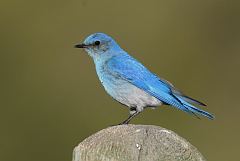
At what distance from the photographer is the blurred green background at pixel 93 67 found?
9008 millimetres

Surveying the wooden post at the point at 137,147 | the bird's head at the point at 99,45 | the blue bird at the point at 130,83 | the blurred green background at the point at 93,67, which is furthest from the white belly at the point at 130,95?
the wooden post at the point at 137,147

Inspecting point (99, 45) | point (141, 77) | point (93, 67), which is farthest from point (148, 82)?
point (93, 67)

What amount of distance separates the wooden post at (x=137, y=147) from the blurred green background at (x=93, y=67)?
14.6 ft

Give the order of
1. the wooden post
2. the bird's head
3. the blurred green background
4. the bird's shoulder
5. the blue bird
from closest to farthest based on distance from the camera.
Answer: the wooden post, the blue bird, the bird's shoulder, the bird's head, the blurred green background

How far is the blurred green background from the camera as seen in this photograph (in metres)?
9.01

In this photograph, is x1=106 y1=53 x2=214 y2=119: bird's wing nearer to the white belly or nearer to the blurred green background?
the white belly

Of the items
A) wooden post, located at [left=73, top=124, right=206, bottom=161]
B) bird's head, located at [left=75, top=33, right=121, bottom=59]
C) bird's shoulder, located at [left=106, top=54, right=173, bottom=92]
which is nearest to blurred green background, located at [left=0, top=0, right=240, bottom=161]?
bird's head, located at [left=75, top=33, right=121, bottom=59]

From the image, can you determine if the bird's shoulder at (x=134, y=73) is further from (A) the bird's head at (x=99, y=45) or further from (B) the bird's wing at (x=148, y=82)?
(A) the bird's head at (x=99, y=45)

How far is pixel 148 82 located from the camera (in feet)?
22.3

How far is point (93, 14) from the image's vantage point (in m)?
9.97

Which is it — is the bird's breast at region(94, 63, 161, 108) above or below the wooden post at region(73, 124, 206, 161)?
below

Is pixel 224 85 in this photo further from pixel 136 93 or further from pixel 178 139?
pixel 178 139

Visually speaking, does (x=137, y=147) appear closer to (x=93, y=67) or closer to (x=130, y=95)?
(x=130, y=95)

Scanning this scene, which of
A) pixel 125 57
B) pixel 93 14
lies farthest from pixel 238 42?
pixel 125 57
